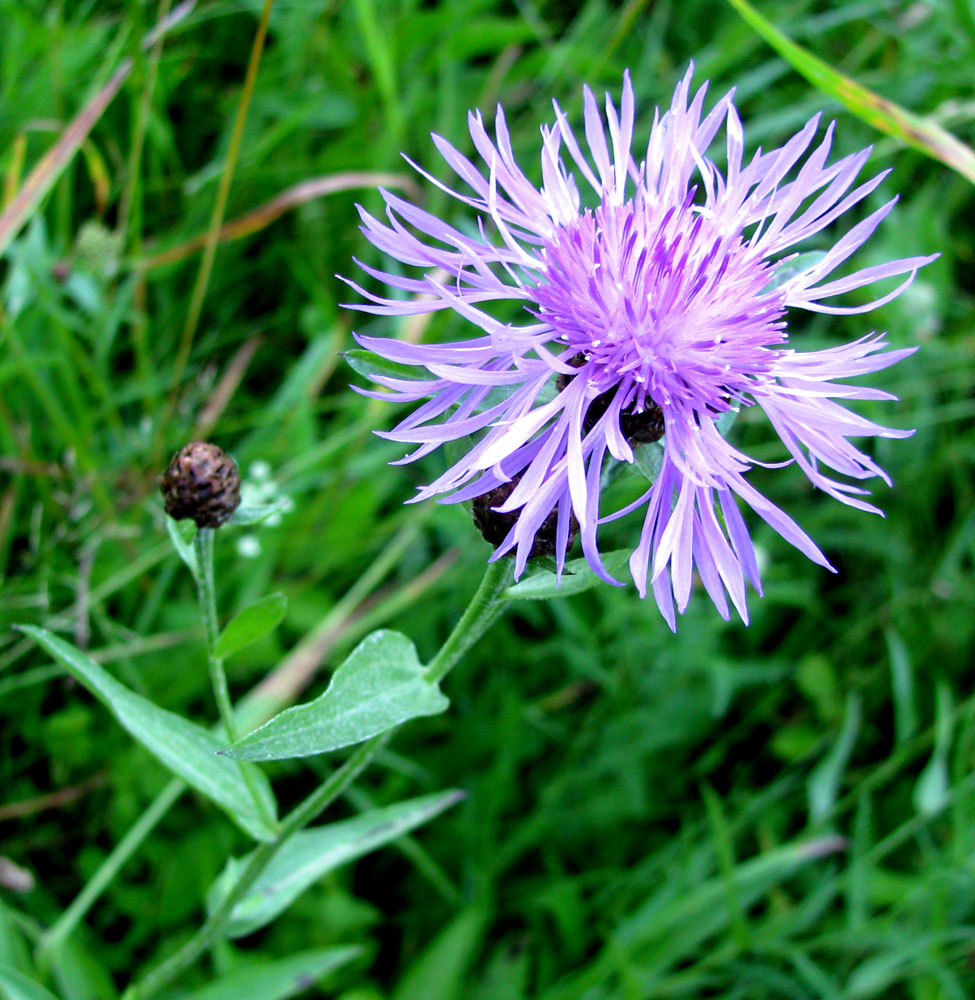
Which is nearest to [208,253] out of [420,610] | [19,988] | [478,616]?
[420,610]

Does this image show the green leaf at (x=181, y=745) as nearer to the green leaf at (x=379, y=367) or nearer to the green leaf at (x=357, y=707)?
the green leaf at (x=357, y=707)

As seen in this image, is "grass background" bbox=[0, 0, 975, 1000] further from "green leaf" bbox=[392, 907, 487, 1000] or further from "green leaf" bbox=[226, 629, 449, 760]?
"green leaf" bbox=[226, 629, 449, 760]

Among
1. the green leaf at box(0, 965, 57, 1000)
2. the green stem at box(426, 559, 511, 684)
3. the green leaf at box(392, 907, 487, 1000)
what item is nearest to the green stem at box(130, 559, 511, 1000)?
the green stem at box(426, 559, 511, 684)

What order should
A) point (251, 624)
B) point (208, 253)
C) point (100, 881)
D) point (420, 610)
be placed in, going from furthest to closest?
1. point (420, 610)
2. point (208, 253)
3. point (100, 881)
4. point (251, 624)

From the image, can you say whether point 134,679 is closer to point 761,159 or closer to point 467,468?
point 467,468

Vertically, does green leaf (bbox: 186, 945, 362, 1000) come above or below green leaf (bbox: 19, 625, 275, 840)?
below

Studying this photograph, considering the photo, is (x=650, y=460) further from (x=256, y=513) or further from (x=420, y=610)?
(x=420, y=610)

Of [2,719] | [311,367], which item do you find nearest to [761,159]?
[311,367]
